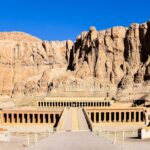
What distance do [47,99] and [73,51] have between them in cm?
5949

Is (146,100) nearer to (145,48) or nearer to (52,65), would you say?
(145,48)

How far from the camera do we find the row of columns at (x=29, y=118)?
77.5 meters

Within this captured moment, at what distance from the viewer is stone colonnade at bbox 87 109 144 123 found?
78.8m

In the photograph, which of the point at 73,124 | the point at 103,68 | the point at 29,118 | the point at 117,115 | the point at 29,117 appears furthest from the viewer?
the point at 103,68

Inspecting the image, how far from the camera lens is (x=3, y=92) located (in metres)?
176

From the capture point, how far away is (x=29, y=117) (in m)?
78.9

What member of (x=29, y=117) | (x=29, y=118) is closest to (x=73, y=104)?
(x=29, y=117)

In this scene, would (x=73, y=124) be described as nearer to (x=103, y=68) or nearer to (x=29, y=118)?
(x=29, y=118)

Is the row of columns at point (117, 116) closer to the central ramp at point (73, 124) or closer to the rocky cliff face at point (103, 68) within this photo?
the central ramp at point (73, 124)

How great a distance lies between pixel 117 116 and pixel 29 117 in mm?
20662

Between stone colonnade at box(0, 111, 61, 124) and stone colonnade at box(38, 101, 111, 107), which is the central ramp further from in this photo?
stone colonnade at box(38, 101, 111, 107)

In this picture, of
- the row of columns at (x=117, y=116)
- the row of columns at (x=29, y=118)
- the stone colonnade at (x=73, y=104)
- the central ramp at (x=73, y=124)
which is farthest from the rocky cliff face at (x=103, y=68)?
the central ramp at (x=73, y=124)

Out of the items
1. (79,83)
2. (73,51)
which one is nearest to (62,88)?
(79,83)

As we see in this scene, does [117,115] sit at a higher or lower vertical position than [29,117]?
higher
